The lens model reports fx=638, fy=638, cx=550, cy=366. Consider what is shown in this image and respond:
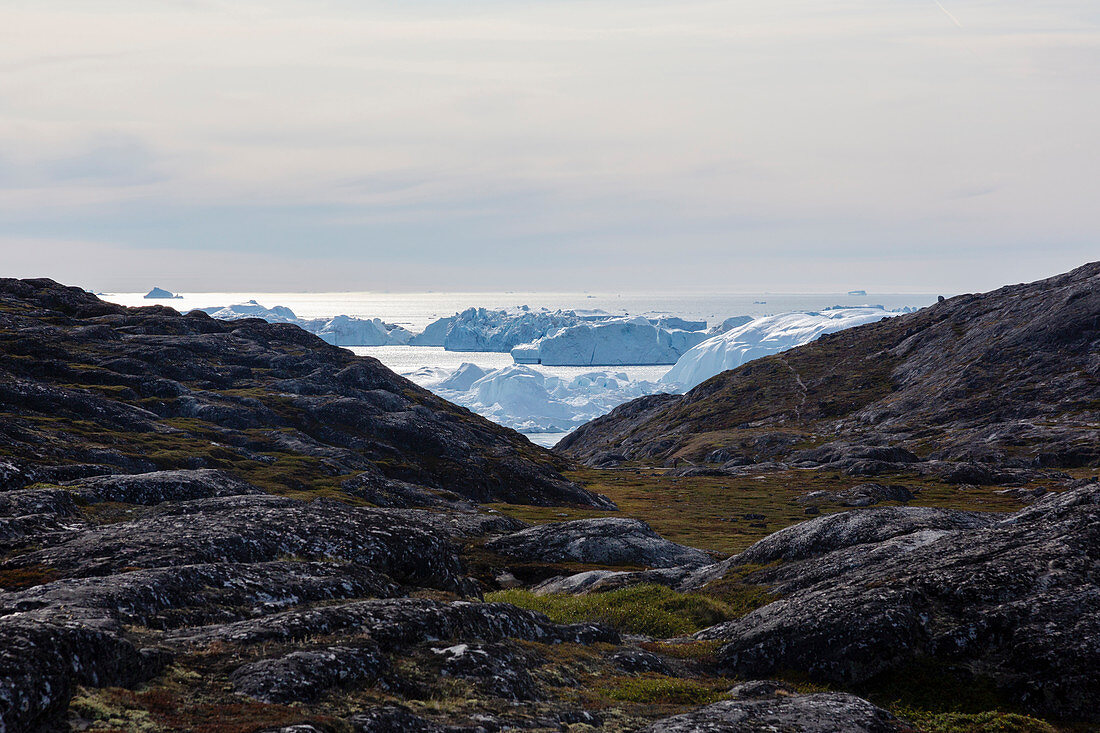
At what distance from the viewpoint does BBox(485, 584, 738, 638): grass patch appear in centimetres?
2797

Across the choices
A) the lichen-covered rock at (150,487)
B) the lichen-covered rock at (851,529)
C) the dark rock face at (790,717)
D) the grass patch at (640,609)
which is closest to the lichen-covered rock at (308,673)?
the dark rock face at (790,717)

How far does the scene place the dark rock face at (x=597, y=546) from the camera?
48.0 m

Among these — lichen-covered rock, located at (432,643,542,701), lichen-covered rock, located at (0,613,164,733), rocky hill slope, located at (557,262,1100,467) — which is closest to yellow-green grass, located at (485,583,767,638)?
lichen-covered rock, located at (432,643,542,701)

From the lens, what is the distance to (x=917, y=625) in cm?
2006

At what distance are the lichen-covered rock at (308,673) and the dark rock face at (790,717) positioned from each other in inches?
272

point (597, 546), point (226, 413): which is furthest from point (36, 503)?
point (226, 413)

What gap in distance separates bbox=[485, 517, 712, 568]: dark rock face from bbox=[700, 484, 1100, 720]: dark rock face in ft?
75.4

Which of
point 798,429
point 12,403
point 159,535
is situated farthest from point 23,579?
point 798,429

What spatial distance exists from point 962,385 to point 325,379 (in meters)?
160

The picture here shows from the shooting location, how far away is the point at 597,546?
48.9 m

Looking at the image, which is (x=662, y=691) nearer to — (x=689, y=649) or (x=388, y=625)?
(x=689, y=649)

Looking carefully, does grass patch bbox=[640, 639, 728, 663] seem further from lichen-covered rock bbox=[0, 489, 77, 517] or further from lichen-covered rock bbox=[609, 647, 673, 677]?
lichen-covered rock bbox=[0, 489, 77, 517]

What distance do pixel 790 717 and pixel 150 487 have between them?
37.4 m

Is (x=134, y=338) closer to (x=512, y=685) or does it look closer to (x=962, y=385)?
(x=512, y=685)
